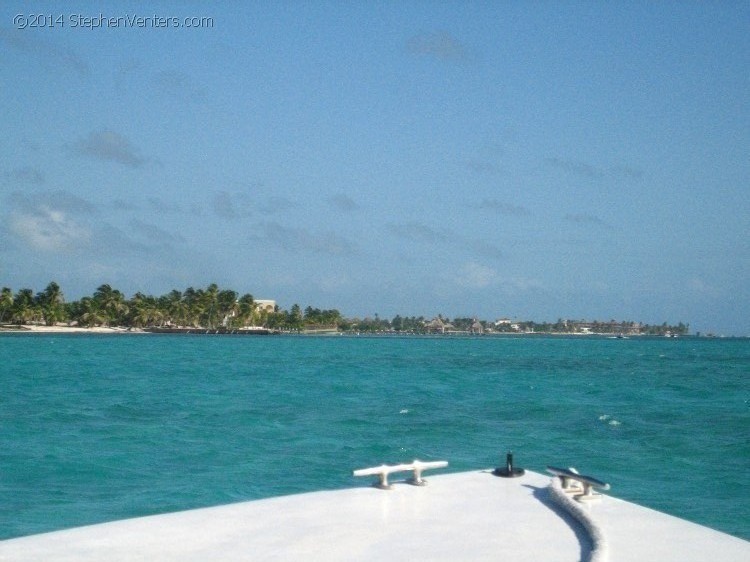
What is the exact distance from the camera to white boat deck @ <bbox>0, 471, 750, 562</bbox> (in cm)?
471

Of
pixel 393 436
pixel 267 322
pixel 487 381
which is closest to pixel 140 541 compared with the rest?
pixel 393 436

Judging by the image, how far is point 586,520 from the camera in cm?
A: 514

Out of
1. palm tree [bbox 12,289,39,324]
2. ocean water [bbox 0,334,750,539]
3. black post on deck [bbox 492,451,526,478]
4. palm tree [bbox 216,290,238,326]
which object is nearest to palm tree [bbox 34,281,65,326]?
palm tree [bbox 12,289,39,324]

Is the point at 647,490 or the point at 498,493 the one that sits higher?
the point at 498,493

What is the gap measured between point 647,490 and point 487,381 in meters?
31.7

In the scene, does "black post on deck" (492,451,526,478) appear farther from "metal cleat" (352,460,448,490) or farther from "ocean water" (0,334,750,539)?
"ocean water" (0,334,750,539)

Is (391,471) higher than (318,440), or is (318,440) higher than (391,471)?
(391,471)

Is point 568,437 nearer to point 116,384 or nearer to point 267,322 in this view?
point 116,384

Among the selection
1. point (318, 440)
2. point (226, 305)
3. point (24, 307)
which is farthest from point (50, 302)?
point (318, 440)

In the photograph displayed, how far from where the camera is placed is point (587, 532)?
508 centimetres

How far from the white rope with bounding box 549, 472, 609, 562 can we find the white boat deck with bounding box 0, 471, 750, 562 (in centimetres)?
6

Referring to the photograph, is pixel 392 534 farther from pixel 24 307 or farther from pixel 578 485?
pixel 24 307

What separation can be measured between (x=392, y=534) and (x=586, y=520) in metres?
1.19

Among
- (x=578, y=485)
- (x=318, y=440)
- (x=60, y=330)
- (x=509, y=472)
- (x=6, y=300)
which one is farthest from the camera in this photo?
(x=60, y=330)
